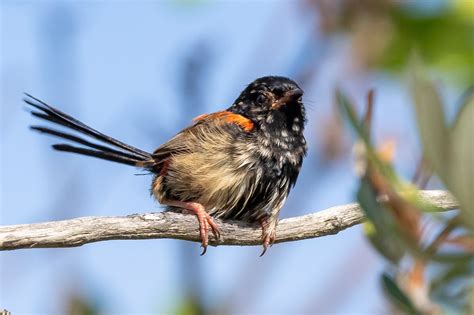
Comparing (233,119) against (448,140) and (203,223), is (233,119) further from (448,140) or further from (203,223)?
(448,140)

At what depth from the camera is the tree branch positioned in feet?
7.90

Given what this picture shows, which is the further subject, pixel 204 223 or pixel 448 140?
pixel 204 223

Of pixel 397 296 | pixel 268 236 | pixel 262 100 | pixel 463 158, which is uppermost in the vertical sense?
pixel 262 100

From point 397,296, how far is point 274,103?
3.68 m

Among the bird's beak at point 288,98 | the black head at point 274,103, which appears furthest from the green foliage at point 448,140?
the bird's beak at point 288,98

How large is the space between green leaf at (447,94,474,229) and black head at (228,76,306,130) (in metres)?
3.64

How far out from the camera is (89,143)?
4.02m

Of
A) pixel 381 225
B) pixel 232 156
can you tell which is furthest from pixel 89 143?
pixel 381 225

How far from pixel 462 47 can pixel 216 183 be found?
1.65 meters

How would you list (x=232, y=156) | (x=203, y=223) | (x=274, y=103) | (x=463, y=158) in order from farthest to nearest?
(x=274, y=103), (x=232, y=156), (x=203, y=223), (x=463, y=158)

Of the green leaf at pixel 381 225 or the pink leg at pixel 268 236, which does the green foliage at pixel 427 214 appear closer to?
the green leaf at pixel 381 225

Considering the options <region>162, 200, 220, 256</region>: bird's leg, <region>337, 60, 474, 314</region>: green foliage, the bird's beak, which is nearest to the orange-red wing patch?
the bird's beak

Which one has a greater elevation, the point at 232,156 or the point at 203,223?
the point at 232,156

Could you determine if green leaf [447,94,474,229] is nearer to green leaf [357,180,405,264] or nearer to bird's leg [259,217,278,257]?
green leaf [357,180,405,264]
